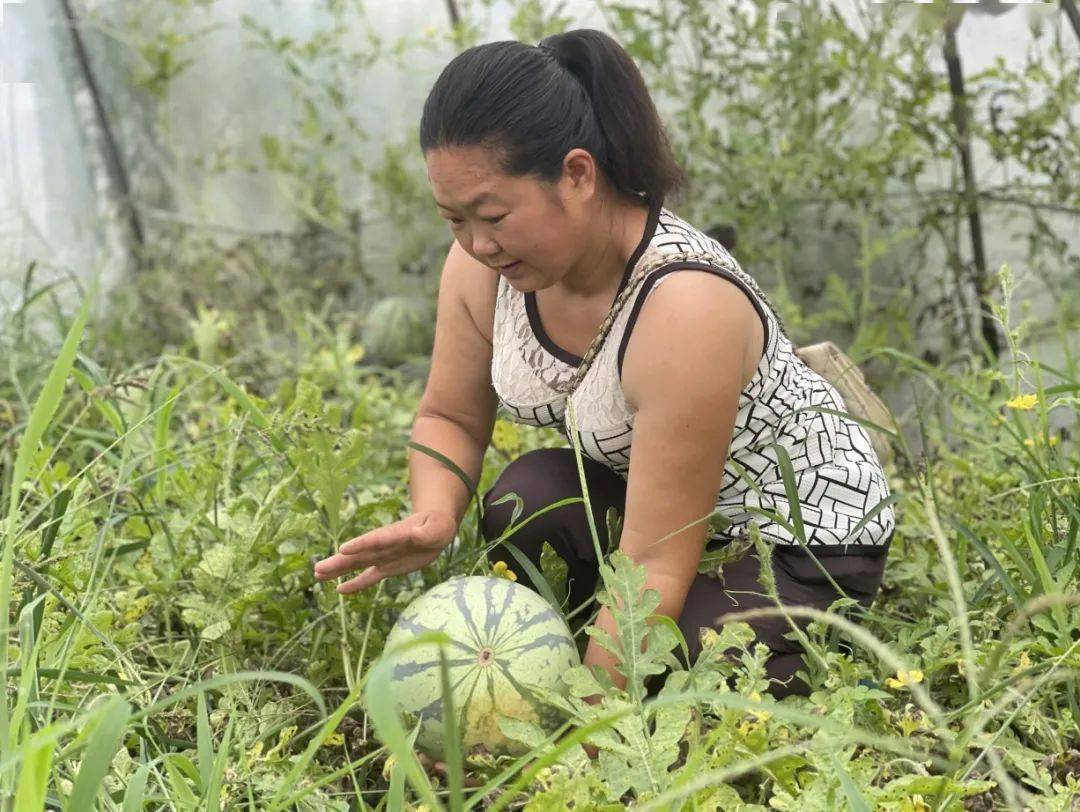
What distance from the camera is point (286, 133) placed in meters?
5.54

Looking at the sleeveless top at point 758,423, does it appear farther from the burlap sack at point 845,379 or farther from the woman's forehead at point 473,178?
the woman's forehead at point 473,178

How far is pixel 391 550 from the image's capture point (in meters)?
2.07

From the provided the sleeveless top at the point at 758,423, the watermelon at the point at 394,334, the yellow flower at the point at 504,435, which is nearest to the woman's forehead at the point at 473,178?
the sleeveless top at the point at 758,423

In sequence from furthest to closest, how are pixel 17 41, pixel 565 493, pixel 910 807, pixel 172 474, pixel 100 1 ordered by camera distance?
pixel 100 1 → pixel 17 41 → pixel 172 474 → pixel 565 493 → pixel 910 807

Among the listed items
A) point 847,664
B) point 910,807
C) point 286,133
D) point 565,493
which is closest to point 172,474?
point 565,493

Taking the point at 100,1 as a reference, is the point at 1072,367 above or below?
below

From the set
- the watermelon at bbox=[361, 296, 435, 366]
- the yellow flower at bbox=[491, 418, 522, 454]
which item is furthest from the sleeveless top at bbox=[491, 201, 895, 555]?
the watermelon at bbox=[361, 296, 435, 366]

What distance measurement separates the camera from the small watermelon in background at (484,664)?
6.23 feet

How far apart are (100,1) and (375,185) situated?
136 centimetres

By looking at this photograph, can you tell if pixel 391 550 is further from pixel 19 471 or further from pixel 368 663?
pixel 19 471

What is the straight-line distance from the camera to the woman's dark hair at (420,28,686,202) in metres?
1.99

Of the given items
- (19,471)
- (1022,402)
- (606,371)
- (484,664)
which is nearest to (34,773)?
(19,471)

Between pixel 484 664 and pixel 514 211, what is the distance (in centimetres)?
71

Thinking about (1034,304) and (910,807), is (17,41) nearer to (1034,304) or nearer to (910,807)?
(1034,304)
